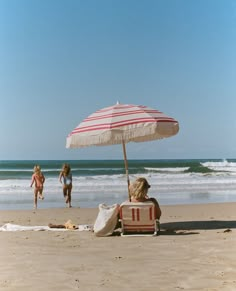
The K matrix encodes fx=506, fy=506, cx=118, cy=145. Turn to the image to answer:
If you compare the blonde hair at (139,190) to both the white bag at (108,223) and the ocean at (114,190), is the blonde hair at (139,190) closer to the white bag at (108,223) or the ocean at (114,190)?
the white bag at (108,223)

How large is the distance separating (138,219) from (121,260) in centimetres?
235

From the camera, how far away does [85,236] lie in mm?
8625

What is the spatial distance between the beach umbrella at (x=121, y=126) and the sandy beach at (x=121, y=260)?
1661 millimetres

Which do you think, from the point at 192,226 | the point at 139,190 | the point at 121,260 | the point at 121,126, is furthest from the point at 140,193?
the point at 121,260

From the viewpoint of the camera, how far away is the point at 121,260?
6234mm

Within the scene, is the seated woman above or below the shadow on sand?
above

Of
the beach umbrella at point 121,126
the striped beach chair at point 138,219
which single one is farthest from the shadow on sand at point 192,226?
the beach umbrella at point 121,126

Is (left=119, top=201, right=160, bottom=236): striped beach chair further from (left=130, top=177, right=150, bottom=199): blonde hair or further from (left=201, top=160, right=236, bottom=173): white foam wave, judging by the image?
(left=201, top=160, right=236, bottom=173): white foam wave

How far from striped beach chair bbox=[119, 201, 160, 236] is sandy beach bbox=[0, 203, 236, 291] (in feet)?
0.94

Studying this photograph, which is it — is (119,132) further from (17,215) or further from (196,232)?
(17,215)

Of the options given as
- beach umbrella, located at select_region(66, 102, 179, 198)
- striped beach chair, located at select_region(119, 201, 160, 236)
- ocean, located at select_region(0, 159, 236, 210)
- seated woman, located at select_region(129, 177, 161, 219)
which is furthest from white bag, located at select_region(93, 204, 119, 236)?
ocean, located at select_region(0, 159, 236, 210)

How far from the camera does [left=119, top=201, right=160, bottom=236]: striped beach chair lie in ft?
27.8

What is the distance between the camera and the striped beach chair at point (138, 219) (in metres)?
8.48

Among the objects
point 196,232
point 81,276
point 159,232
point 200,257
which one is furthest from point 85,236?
point 81,276
